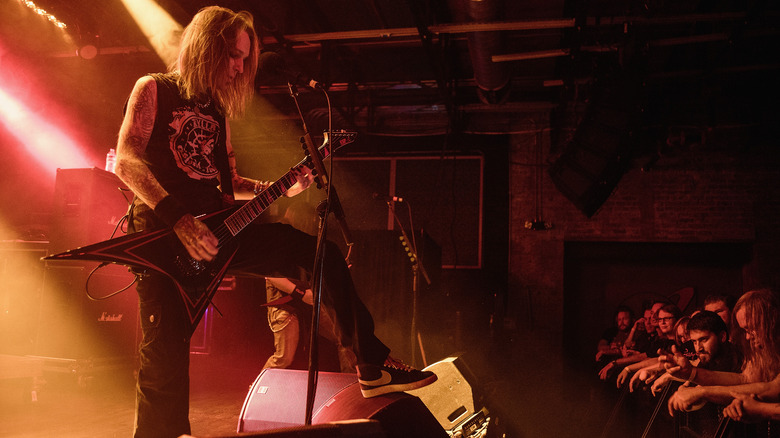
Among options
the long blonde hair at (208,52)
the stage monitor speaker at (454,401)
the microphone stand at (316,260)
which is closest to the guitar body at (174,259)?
the microphone stand at (316,260)

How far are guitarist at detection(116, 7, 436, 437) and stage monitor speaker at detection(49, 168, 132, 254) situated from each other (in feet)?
12.5

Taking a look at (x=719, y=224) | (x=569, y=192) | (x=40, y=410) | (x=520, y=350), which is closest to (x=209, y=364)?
(x=40, y=410)

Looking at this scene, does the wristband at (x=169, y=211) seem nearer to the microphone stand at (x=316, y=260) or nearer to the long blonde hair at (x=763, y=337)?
the microphone stand at (x=316, y=260)

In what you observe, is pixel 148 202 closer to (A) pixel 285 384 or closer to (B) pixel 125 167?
(B) pixel 125 167

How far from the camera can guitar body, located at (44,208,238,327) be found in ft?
6.02

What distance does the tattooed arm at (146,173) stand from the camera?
195cm

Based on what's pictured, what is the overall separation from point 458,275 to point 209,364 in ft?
14.2

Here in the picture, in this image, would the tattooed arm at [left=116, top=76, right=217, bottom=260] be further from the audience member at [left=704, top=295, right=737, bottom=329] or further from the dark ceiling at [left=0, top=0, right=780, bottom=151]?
the audience member at [left=704, top=295, right=737, bottom=329]

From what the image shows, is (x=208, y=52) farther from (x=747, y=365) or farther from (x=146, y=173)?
(x=747, y=365)

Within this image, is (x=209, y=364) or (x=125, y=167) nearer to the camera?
(x=125, y=167)

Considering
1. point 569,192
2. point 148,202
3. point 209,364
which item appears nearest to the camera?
point 148,202

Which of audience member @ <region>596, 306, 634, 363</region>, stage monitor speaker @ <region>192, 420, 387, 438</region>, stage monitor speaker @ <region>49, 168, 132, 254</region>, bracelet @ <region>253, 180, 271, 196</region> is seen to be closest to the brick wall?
audience member @ <region>596, 306, 634, 363</region>

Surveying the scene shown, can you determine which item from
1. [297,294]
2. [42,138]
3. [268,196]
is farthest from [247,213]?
[42,138]

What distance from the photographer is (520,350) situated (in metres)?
8.41
